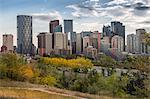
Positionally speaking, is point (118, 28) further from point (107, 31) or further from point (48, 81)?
point (48, 81)

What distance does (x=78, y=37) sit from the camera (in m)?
7.83

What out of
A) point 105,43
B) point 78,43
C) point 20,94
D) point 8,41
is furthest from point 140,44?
point 8,41

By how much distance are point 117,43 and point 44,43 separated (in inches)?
73.1

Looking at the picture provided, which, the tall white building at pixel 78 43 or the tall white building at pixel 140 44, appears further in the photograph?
the tall white building at pixel 78 43

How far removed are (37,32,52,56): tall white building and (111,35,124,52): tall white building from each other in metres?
1.59

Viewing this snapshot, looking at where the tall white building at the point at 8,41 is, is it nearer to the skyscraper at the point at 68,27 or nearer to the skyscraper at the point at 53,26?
the skyscraper at the point at 53,26

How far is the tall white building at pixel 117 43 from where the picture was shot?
7.42m

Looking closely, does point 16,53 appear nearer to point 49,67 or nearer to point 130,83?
point 49,67

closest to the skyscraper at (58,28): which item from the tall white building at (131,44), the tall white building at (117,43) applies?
the tall white building at (117,43)

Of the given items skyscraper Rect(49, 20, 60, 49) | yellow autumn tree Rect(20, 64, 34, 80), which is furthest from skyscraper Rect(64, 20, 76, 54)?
yellow autumn tree Rect(20, 64, 34, 80)

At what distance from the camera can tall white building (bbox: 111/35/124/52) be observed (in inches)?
292

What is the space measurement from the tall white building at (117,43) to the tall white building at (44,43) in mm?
1591

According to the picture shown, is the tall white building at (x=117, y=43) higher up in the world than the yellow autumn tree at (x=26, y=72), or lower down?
higher up

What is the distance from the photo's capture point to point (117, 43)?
7.75 metres
